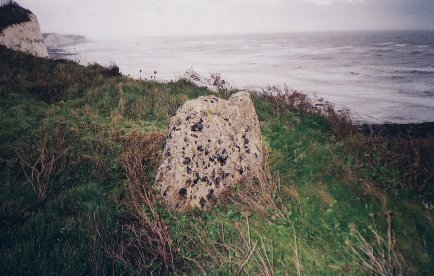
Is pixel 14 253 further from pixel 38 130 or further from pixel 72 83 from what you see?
pixel 72 83

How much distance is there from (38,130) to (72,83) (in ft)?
19.0

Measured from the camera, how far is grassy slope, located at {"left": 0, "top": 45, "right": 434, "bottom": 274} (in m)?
2.91

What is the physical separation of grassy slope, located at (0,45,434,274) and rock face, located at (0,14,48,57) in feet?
49.1

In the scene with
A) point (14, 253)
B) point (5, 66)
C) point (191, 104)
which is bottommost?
point (14, 253)

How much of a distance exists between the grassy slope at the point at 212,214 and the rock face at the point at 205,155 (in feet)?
1.01

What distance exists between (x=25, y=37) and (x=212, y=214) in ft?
74.6

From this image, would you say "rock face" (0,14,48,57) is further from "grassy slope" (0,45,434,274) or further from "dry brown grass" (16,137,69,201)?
"dry brown grass" (16,137,69,201)

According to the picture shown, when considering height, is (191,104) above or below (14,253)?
above

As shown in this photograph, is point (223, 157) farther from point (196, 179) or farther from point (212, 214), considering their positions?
point (212, 214)

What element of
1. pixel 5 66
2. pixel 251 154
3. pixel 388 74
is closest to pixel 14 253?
pixel 251 154

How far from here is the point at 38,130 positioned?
19.5ft

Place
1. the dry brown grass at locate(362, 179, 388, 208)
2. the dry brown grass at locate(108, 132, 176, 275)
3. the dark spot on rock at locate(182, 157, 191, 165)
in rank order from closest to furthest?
the dry brown grass at locate(108, 132, 176, 275)
the dry brown grass at locate(362, 179, 388, 208)
the dark spot on rock at locate(182, 157, 191, 165)

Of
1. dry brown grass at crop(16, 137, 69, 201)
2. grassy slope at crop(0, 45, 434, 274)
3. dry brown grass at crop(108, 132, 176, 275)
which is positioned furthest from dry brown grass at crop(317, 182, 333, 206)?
dry brown grass at crop(16, 137, 69, 201)

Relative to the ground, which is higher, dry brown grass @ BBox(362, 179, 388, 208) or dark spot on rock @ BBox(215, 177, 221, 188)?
dark spot on rock @ BBox(215, 177, 221, 188)
